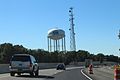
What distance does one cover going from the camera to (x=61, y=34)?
132 meters

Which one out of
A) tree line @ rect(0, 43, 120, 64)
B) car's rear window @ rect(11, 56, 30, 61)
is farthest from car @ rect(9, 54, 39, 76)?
tree line @ rect(0, 43, 120, 64)

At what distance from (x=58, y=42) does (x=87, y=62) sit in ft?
72.9

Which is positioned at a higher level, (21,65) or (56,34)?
(56,34)

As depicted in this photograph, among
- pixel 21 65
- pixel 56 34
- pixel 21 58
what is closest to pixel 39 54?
pixel 56 34

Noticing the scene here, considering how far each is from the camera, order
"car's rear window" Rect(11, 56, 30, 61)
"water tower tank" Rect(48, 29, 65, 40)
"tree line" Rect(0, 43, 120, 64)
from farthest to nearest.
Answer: "water tower tank" Rect(48, 29, 65, 40), "tree line" Rect(0, 43, 120, 64), "car's rear window" Rect(11, 56, 30, 61)

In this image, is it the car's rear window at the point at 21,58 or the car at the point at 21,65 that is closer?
the car at the point at 21,65

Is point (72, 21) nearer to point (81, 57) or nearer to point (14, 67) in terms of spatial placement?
point (81, 57)

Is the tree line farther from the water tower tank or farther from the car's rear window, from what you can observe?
the car's rear window

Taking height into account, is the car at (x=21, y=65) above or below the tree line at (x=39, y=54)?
below

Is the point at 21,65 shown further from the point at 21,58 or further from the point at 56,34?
the point at 56,34

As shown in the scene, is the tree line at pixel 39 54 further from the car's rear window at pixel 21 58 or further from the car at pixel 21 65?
the car at pixel 21 65

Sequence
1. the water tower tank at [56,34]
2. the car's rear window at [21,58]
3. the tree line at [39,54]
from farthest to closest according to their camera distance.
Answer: the water tower tank at [56,34] < the tree line at [39,54] < the car's rear window at [21,58]

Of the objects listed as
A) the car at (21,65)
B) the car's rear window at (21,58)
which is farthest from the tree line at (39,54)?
the car at (21,65)

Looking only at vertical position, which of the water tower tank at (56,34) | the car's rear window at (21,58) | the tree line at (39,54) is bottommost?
the car's rear window at (21,58)
